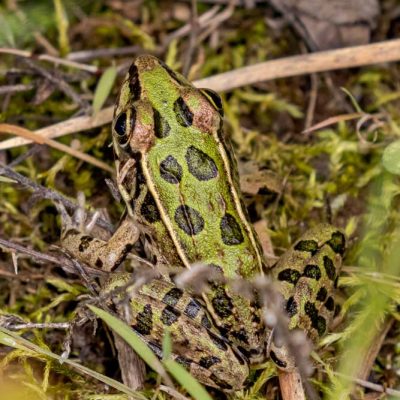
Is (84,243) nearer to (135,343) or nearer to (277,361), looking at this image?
(135,343)

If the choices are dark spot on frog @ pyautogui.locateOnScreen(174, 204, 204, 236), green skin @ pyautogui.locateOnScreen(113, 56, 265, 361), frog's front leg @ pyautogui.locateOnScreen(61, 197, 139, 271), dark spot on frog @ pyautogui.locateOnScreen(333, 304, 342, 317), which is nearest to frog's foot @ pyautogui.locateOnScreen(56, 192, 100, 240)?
frog's front leg @ pyautogui.locateOnScreen(61, 197, 139, 271)

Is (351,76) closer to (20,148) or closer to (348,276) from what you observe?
(348,276)

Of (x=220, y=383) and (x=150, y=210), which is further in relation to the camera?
(x=150, y=210)

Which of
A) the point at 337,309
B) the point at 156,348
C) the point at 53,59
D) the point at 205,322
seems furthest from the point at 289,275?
the point at 53,59

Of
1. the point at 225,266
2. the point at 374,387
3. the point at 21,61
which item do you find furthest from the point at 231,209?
the point at 21,61

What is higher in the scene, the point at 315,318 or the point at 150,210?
the point at 150,210

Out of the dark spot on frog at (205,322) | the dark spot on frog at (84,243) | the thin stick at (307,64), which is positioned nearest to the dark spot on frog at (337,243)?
the dark spot on frog at (205,322)

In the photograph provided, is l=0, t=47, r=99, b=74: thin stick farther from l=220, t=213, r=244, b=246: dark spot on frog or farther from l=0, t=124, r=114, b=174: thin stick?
l=220, t=213, r=244, b=246: dark spot on frog
